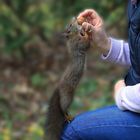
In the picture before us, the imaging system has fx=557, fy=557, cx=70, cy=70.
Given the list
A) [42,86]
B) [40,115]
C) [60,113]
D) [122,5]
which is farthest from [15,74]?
[60,113]

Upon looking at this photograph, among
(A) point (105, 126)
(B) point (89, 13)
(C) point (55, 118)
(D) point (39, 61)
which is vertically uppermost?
(D) point (39, 61)

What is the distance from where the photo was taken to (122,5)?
620 cm

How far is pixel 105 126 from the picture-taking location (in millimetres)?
2633

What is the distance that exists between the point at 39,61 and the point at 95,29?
14.6 ft

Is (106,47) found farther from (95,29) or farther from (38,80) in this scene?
(38,80)

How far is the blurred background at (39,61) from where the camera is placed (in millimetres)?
5953

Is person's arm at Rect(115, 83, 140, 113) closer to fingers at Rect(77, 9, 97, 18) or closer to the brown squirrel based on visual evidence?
the brown squirrel

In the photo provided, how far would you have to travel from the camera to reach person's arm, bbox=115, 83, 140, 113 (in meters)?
2.54

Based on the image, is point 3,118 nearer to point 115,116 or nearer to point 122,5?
point 122,5

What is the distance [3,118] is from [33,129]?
59cm

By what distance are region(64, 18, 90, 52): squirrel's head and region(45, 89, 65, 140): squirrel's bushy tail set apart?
0.24 meters

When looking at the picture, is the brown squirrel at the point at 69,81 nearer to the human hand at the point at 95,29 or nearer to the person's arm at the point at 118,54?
the human hand at the point at 95,29

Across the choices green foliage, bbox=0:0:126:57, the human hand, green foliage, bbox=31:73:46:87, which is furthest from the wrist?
green foliage, bbox=31:73:46:87

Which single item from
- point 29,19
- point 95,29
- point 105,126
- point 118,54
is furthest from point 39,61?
point 105,126
